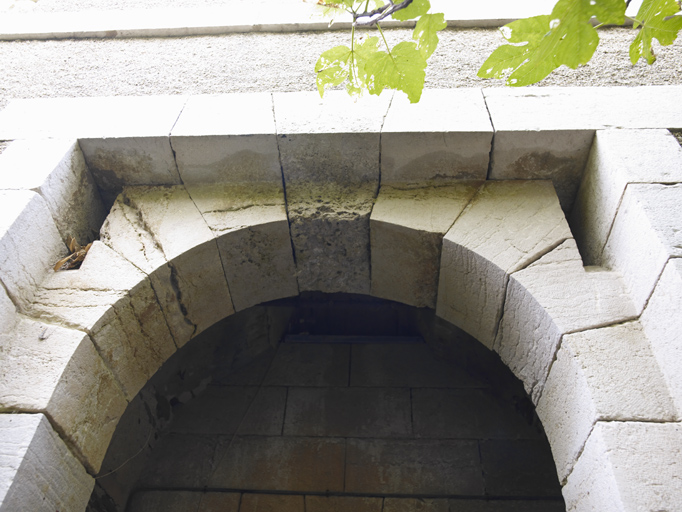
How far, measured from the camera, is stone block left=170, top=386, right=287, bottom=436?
3.86 meters

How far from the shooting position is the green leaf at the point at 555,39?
70cm

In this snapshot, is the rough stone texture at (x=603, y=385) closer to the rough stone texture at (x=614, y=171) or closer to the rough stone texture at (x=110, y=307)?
the rough stone texture at (x=614, y=171)

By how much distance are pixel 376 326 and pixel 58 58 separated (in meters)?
3.19

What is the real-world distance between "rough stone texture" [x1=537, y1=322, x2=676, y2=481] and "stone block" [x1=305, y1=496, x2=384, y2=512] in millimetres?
1775

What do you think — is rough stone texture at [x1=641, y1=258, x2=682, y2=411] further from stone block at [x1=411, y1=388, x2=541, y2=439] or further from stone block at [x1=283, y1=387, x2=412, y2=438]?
stone block at [x1=283, y1=387, x2=412, y2=438]

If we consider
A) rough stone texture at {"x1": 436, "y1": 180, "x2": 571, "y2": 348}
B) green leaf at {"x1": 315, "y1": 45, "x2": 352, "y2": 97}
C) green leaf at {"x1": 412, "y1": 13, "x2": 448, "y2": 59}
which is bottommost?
green leaf at {"x1": 412, "y1": 13, "x2": 448, "y2": 59}

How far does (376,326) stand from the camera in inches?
172

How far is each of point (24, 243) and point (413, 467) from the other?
111 inches

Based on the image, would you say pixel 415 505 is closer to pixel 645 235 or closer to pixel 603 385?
pixel 603 385

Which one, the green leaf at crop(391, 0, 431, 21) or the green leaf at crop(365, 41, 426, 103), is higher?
the green leaf at crop(391, 0, 431, 21)

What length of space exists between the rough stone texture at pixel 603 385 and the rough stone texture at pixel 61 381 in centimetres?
188

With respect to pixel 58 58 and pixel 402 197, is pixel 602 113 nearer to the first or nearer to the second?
pixel 402 197

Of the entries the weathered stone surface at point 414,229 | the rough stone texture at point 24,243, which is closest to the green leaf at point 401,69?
the weathered stone surface at point 414,229

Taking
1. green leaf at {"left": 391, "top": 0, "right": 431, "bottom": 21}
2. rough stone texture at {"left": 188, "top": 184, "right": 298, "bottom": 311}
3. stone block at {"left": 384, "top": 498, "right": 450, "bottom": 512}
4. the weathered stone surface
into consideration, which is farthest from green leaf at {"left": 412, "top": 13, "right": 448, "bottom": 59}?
stone block at {"left": 384, "top": 498, "right": 450, "bottom": 512}
